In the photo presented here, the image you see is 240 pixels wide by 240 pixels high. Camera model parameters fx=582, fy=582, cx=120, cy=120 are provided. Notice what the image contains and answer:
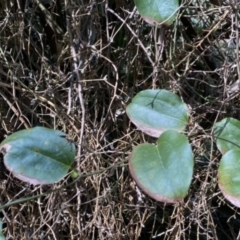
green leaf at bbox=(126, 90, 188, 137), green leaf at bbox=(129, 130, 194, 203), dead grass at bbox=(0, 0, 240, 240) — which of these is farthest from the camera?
dead grass at bbox=(0, 0, 240, 240)

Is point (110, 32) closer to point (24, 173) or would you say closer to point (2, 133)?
point (2, 133)

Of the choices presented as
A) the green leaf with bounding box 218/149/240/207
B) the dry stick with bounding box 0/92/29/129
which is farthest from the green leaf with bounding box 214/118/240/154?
the dry stick with bounding box 0/92/29/129

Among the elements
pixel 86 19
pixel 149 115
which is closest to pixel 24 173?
pixel 149 115

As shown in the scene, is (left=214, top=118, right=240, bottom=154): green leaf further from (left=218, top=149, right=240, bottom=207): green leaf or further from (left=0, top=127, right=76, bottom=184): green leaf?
(left=0, top=127, right=76, bottom=184): green leaf

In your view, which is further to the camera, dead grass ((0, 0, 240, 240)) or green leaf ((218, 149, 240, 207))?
dead grass ((0, 0, 240, 240))

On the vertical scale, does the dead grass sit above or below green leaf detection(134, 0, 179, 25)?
below

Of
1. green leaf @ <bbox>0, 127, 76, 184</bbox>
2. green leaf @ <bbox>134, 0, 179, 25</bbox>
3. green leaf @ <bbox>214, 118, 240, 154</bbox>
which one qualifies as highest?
green leaf @ <bbox>134, 0, 179, 25</bbox>
